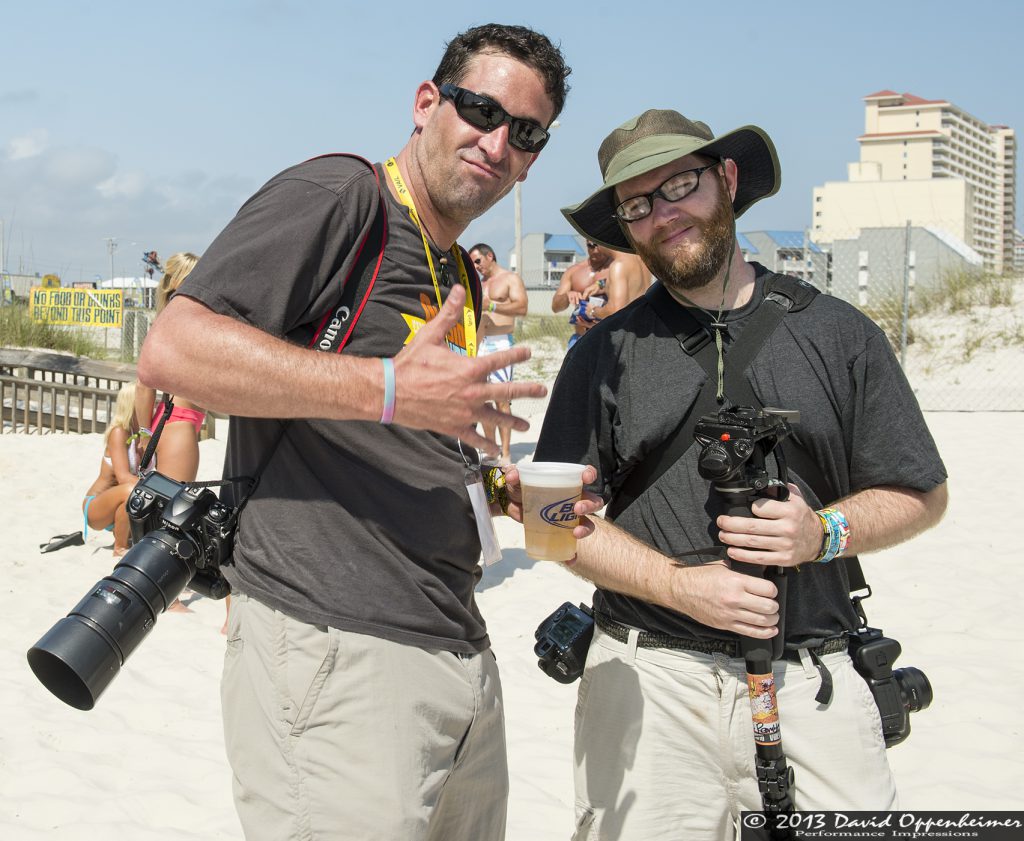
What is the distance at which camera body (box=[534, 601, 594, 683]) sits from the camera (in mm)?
2420

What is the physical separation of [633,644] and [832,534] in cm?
55

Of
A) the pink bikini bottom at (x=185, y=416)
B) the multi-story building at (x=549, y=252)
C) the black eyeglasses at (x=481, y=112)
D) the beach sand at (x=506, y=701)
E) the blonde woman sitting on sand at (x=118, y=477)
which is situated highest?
the multi-story building at (x=549, y=252)

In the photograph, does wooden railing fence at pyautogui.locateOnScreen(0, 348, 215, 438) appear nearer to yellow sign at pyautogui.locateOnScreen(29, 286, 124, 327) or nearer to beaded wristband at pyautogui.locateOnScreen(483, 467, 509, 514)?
yellow sign at pyautogui.locateOnScreen(29, 286, 124, 327)

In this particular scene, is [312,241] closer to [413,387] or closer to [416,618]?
[413,387]

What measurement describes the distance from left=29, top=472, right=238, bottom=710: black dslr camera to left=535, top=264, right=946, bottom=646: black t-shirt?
35.1 inches

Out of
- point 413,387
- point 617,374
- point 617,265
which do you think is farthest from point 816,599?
point 617,265

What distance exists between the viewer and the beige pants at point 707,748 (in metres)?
2.16

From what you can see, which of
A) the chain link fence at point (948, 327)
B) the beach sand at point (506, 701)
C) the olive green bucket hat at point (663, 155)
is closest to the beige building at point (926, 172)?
the chain link fence at point (948, 327)

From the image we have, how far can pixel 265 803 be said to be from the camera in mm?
1866

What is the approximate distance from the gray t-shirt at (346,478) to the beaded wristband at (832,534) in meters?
0.81

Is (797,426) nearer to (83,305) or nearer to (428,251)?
(428,251)

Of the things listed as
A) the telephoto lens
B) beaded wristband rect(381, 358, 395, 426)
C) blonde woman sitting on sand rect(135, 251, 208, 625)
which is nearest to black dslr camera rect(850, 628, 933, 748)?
beaded wristband rect(381, 358, 395, 426)

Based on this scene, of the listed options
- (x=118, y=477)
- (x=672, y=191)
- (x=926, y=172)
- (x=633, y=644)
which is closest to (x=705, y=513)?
(x=633, y=644)

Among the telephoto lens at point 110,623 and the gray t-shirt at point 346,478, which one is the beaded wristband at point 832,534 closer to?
the gray t-shirt at point 346,478
